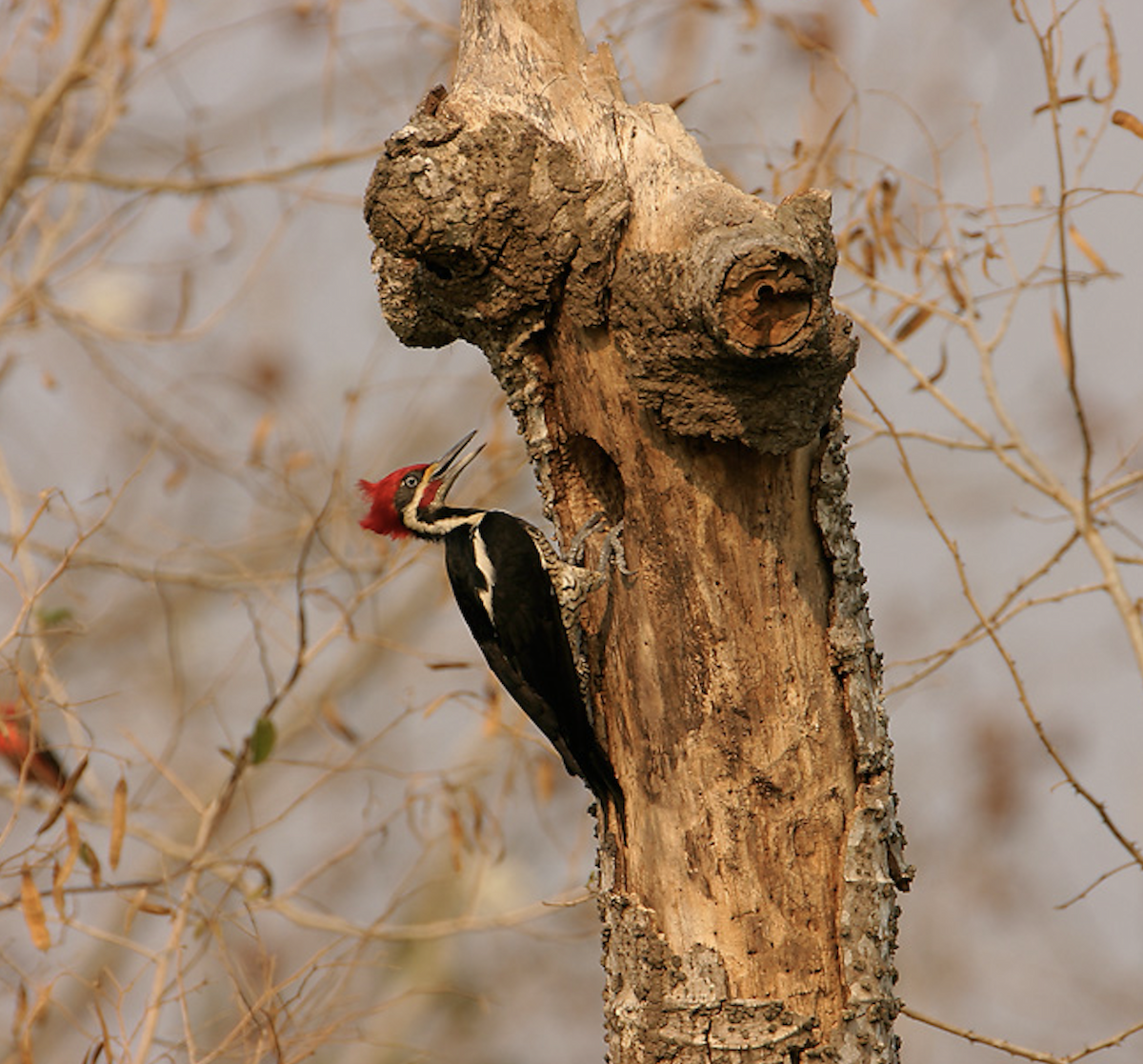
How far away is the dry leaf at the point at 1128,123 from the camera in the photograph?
11.2ft

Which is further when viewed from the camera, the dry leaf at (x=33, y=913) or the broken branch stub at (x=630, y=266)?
the dry leaf at (x=33, y=913)

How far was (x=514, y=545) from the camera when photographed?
4195mm

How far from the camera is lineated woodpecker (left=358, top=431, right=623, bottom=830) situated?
328 centimetres

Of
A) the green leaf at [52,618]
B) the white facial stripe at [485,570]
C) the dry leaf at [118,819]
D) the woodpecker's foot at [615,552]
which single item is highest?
the white facial stripe at [485,570]

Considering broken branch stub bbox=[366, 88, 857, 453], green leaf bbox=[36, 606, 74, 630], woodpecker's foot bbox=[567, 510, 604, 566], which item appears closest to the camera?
broken branch stub bbox=[366, 88, 857, 453]

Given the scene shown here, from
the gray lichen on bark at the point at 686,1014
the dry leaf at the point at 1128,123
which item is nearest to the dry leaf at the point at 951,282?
the dry leaf at the point at 1128,123

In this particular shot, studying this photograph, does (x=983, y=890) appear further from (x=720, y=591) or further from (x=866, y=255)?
(x=720, y=591)

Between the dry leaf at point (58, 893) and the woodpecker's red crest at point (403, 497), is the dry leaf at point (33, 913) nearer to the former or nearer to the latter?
the dry leaf at point (58, 893)

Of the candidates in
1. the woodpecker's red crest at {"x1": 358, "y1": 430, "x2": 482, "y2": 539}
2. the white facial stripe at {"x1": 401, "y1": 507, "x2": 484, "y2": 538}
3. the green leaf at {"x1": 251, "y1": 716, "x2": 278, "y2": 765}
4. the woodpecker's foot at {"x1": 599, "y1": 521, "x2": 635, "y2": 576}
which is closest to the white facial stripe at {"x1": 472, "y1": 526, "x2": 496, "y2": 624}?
the white facial stripe at {"x1": 401, "y1": 507, "x2": 484, "y2": 538}

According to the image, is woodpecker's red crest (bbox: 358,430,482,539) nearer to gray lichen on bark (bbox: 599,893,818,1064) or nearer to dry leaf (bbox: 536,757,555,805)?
dry leaf (bbox: 536,757,555,805)

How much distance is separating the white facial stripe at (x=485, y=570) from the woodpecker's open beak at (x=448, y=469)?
45 centimetres

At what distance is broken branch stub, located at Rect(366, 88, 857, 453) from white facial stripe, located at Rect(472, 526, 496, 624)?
3.54 ft

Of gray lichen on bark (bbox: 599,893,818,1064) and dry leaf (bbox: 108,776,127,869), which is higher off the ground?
dry leaf (bbox: 108,776,127,869)

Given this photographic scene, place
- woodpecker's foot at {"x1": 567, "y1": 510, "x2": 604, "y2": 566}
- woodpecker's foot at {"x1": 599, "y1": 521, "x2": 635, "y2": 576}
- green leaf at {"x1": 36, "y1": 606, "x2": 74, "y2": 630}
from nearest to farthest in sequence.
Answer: woodpecker's foot at {"x1": 599, "y1": 521, "x2": 635, "y2": 576}, woodpecker's foot at {"x1": 567, "y1": 510, "x2": 604, "y2": 566}, green leaf at {"x1": 36, "y1": 606, "x2": 74, "y2": 630}
